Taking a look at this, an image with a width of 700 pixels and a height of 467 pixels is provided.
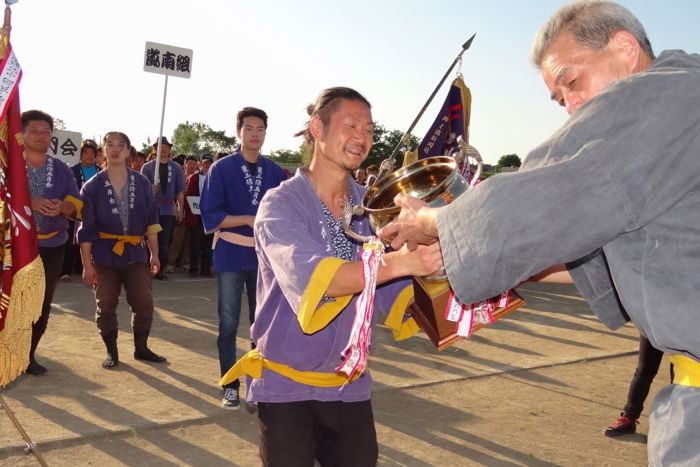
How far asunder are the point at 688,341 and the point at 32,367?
207 inches

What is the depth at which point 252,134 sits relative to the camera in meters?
5.42

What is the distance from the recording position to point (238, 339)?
709 cm

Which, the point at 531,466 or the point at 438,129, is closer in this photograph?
the point at 531,466

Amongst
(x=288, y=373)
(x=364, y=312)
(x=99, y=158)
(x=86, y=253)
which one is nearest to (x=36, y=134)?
(x=86, y=253)

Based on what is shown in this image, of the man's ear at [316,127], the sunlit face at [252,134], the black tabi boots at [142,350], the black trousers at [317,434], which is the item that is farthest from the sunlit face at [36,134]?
the black trousers at [317,434]

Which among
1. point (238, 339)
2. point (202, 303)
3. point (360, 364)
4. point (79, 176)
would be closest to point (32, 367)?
point (238, 339)

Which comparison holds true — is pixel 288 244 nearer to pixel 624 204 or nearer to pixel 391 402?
pixel 624 204

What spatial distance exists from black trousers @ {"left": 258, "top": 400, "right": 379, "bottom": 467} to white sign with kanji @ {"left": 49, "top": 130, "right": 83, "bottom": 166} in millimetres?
9926

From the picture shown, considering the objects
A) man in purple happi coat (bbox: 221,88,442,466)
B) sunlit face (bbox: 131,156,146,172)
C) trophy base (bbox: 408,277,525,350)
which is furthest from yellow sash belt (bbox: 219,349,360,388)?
sunlit face (bbox: 131,156,146,172)

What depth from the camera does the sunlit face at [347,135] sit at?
2.71 m

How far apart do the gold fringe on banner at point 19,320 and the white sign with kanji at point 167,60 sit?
742cm

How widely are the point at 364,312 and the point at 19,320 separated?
2.23m

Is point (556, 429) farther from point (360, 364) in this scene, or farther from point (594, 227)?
point (594, 227)

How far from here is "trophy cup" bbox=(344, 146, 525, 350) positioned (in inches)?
85.7
